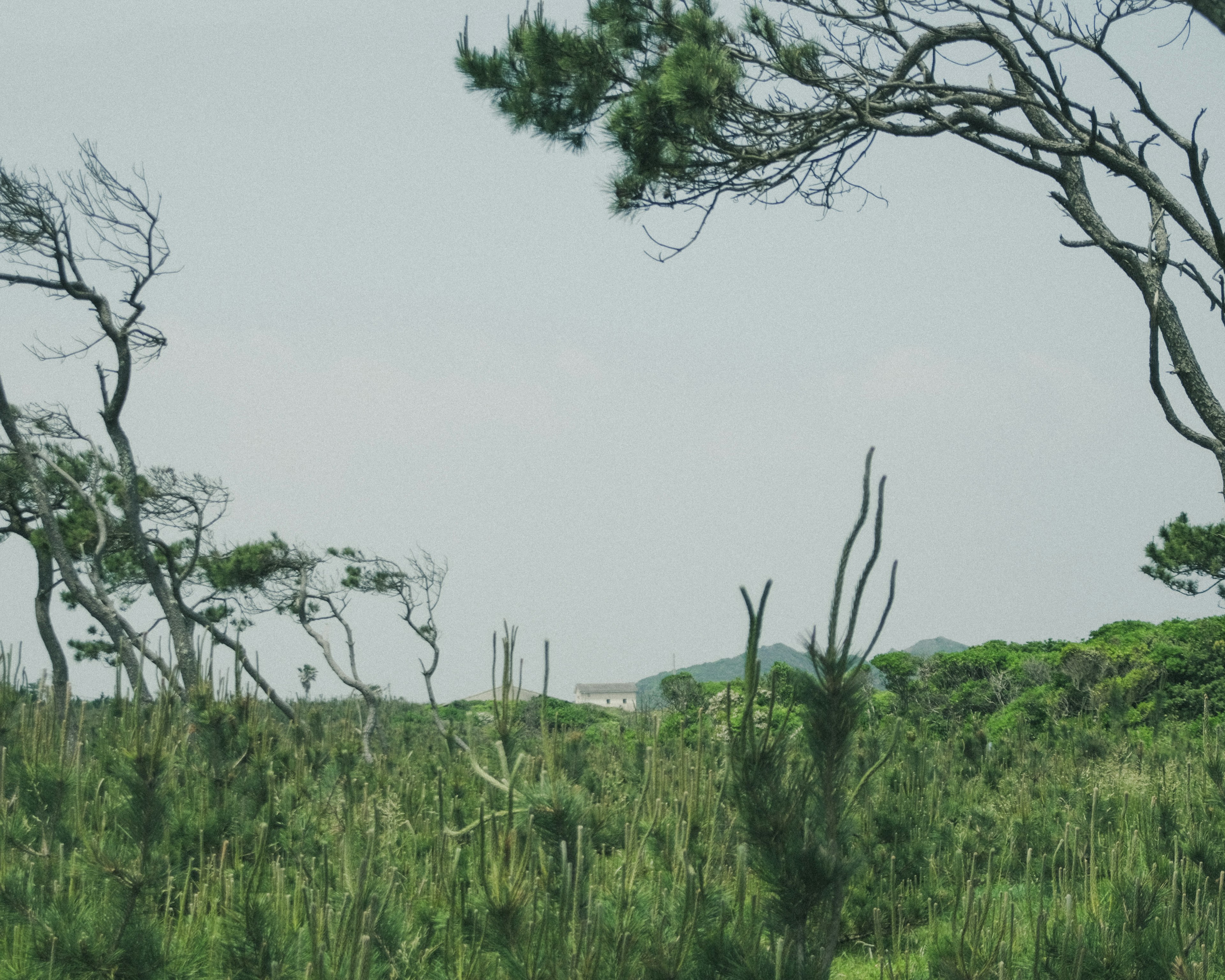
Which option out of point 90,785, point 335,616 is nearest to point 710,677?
point 335,616

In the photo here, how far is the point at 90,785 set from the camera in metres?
4.84

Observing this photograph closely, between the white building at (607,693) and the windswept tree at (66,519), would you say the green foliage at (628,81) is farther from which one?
the white building at (607,693)

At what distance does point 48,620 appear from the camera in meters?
18.2

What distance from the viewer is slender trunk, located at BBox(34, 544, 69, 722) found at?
16.0 meters

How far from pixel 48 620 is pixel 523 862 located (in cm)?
1874

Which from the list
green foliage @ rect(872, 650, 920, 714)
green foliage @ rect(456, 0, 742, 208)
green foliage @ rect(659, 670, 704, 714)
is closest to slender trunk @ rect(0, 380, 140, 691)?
green foliage @ rect(456, 0, 742, 208)

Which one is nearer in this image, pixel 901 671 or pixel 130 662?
pixel 130 662

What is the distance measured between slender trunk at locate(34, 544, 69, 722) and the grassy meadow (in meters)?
9.36

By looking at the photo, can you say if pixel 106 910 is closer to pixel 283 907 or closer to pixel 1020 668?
pixel 283 907

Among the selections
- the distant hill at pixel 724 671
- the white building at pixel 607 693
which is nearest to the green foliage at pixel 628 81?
the distant hill at pixel 724 671

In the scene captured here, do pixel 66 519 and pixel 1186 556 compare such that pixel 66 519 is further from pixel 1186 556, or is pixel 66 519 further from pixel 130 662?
pixel 1186 556

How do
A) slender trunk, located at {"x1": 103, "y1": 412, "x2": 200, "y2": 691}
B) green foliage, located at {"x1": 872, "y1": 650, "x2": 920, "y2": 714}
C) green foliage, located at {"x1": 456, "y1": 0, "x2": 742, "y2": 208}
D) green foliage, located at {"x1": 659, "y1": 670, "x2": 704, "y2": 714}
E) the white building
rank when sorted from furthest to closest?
the white building, green foliage, located at {"x1": 872, "y1": 650, "x2": 920, "y2": 714}, green foliage, located at {"x1": 659, "y1": 670, "x2": 704, "y2": 714}, slender trunk, located at {"x1": 103, "y1": 412, "x2": 200, "y2": 691}, green foliage, located at {"x1": 456, "y1": 0, "x2": 742, "y2": 208}

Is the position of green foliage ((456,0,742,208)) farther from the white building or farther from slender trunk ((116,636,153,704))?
the white building

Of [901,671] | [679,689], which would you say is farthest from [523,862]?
[901,671]
